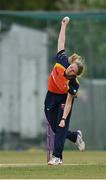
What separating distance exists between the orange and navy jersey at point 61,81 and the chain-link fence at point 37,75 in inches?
319

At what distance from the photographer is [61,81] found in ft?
47.3

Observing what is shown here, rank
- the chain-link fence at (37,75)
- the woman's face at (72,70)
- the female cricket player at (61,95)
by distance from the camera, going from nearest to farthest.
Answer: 1. the woman's face at (72,70)
2. the female cricket player at (61,95)
3. the chain-link fence at (37,75)

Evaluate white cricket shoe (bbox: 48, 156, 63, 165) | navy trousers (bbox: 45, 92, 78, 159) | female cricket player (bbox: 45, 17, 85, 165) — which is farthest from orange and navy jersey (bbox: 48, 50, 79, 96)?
white cricket shoe (bbox: 48, 156, 63, 165)

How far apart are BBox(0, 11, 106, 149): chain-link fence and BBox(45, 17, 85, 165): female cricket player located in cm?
789

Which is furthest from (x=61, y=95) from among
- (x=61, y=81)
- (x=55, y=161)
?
(x=55, y=161)

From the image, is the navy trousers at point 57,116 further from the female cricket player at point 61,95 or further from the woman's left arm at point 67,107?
the woman's left arm at point 67,107

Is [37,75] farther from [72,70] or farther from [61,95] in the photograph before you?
[72,70]

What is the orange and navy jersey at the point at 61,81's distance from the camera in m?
14.4

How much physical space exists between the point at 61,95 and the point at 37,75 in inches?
325

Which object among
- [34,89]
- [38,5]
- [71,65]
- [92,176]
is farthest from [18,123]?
[38,5]

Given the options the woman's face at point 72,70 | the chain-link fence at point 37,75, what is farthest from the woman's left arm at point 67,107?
the chain-link fence at point 37,75

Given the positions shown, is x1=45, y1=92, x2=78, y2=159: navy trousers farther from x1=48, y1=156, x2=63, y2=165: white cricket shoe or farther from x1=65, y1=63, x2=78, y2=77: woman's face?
x1=65, y1=63, x2=78, y2=77: woman's face

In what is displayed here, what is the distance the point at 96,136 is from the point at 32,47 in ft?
8.15

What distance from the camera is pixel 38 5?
42375 millimetres
